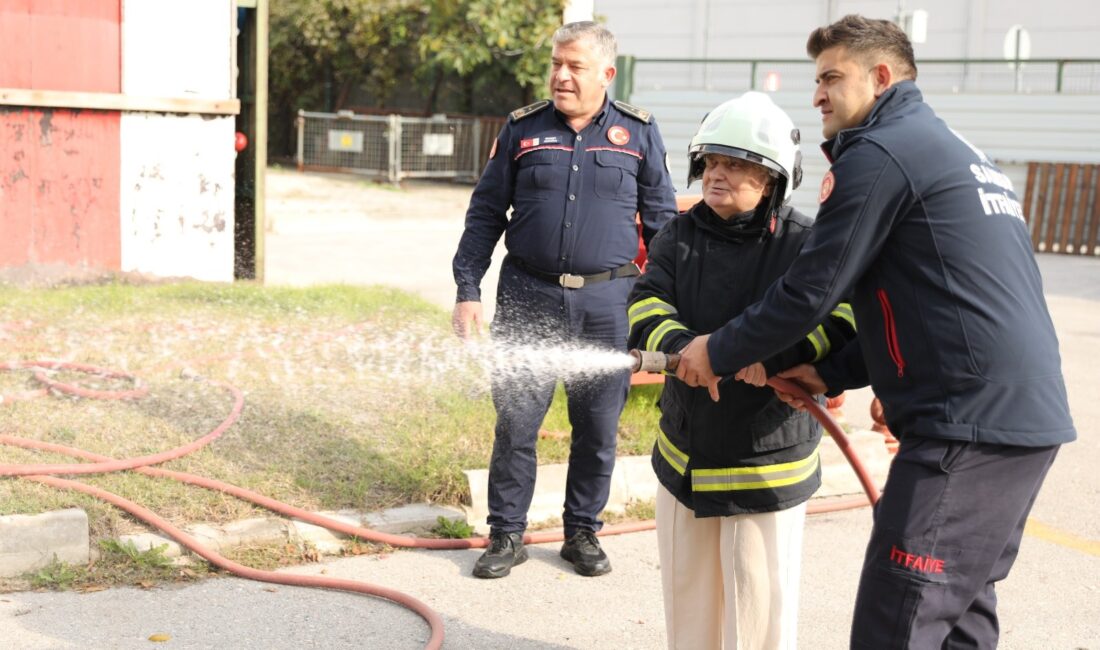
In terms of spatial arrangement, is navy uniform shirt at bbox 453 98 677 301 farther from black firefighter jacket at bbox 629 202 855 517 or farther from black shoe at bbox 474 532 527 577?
black firefighter jacket at bbox 629 202 855 517

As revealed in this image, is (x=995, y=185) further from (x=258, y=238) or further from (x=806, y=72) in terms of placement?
(x=806, y=72)

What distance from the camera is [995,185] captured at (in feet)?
9.57

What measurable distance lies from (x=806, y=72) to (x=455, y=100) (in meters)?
9.55

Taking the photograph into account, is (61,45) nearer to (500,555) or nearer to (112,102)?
(112,102)

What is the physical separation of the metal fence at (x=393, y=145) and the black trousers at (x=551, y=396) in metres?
19.1

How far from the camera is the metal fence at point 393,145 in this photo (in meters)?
24.2

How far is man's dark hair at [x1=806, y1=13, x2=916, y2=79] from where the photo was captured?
3021 millimetres

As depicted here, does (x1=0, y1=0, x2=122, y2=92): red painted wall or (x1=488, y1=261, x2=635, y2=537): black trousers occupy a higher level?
(x1=0, y1=0, x2=122, y2=92): red painted wall

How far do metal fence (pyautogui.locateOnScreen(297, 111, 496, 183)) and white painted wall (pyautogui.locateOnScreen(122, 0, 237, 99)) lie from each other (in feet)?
43.9

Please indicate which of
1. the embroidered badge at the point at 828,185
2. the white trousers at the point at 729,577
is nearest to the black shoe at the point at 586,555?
the white trousers at the point at 729,577

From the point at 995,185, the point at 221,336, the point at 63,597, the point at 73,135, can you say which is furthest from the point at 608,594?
the point at 73,135

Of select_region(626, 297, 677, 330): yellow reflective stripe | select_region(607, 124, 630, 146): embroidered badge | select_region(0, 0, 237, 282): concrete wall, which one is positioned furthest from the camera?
select_region(0, 0, 237, 282): concrete wall

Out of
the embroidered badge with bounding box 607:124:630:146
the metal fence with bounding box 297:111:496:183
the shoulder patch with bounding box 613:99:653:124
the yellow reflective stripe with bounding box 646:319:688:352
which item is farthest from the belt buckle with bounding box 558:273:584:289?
the metal fence with bounding box 297:111:496:183

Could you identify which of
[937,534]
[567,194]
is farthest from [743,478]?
[567,194]
